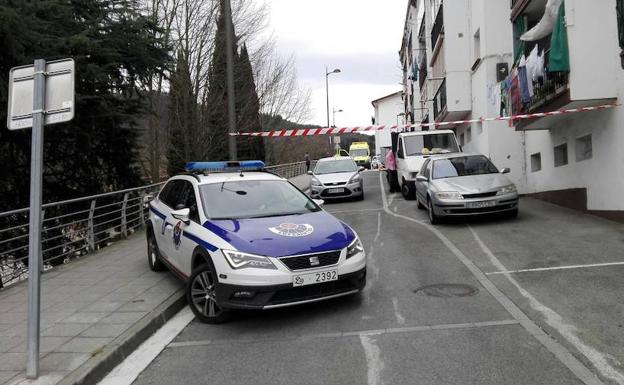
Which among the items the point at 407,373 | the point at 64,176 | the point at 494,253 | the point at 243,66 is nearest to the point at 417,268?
the point at 494,253

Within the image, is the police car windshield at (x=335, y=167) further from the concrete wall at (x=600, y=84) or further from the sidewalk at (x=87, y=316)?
the sidewalk at (x=87, y=316)

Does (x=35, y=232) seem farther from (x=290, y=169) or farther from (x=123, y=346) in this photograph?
(x=290, y=169)

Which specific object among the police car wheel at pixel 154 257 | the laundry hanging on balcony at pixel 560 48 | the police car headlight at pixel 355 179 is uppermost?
the laundry hanging on balcony at pixel 560 48

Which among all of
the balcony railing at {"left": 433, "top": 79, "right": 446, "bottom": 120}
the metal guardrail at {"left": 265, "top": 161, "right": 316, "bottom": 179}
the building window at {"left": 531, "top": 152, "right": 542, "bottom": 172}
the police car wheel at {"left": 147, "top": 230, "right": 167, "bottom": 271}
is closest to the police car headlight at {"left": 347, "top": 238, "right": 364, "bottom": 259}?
the police car wheel at {"left": 147, "top": 230, "right": 167, "bottom": 271}

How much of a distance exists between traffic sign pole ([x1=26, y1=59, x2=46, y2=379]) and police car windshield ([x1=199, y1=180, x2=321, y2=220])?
233cm

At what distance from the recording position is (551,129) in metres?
14.4

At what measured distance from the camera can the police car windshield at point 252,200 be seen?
22.0 ft

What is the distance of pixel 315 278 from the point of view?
18.5 feet

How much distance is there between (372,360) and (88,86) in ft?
34.0

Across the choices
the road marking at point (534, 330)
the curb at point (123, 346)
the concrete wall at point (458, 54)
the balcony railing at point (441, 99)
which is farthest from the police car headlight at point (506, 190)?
the balcony railing at point (441, 99)

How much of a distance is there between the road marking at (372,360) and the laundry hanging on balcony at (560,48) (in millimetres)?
7634

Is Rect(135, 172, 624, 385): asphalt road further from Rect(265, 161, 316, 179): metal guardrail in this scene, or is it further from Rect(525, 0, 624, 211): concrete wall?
Rect(265, 161, 316, 179): metal guardrail

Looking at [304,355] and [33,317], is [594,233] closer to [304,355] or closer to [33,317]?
[304,355]

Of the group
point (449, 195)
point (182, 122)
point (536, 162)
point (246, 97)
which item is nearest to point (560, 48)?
point (449, 195)
